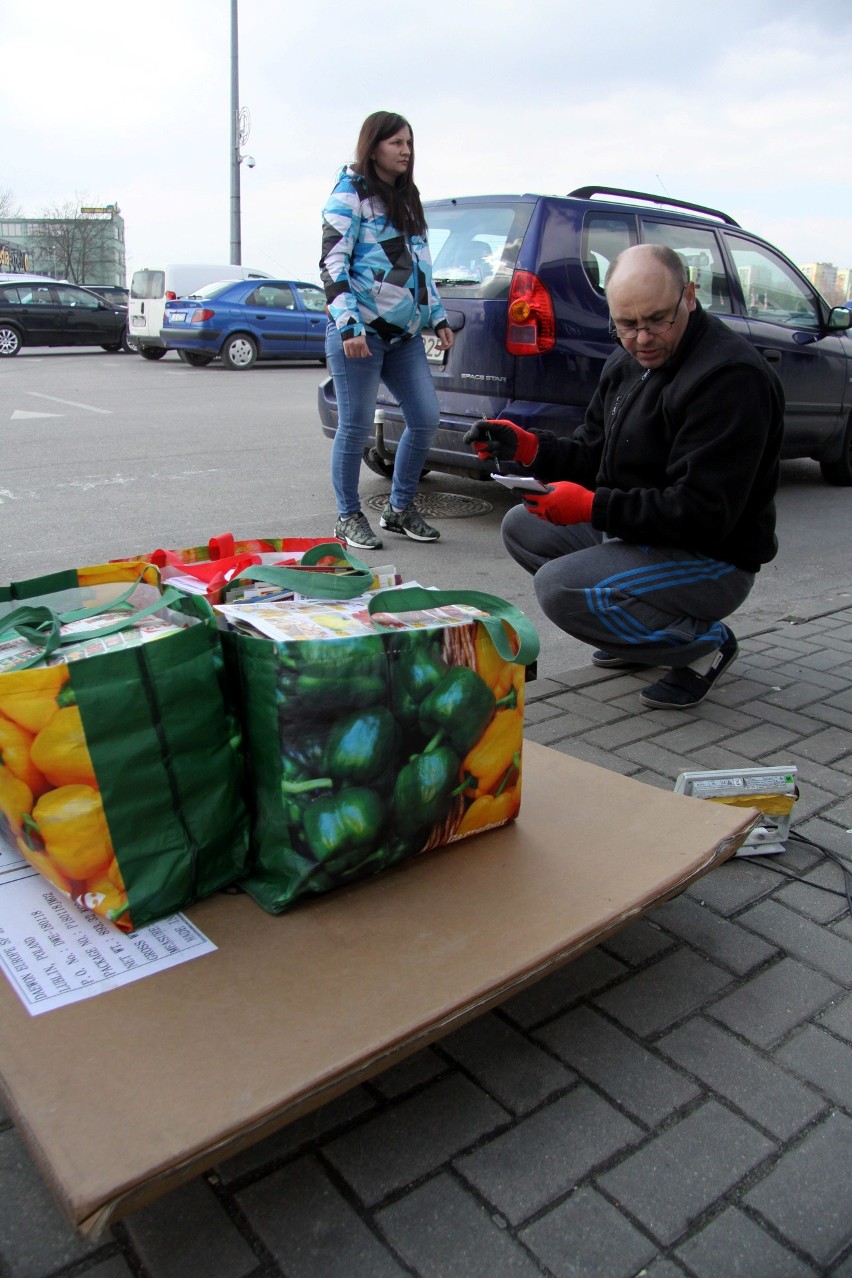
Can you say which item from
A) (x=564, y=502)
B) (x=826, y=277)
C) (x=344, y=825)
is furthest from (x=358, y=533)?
(x=826, y=277)

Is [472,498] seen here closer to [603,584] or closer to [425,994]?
[603,584]

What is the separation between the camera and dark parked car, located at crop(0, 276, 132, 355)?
730 inches

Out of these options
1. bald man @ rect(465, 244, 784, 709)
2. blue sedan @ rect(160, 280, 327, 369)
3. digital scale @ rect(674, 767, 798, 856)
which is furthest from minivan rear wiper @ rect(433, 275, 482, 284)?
blue sedan @ rect(160, 280, 327, 369)

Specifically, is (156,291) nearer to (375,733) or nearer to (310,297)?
(310,297)

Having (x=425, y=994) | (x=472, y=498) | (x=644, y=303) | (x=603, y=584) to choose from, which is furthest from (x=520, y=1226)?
(x=472, y=498)

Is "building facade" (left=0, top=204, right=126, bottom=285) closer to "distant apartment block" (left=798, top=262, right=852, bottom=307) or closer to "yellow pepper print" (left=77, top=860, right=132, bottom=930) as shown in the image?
"distant apartment block" (left=798, top=262, right=852, bottom=307)

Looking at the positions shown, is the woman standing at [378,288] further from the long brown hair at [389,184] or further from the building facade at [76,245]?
the building facade at [76,245]

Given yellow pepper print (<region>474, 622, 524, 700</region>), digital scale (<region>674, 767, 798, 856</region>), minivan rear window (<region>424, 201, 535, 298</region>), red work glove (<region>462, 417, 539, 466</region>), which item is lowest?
digital scale (<region>674, 767, 798, 856</region>)

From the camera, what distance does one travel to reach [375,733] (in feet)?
5.49

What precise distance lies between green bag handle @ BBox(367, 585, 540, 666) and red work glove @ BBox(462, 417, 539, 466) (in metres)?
1.38

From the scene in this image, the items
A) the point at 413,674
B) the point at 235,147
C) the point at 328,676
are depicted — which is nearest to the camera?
the point at 328,676

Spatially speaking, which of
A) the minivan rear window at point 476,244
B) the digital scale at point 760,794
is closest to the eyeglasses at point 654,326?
the digital scale at point 760,794

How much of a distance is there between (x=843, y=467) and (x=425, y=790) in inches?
261

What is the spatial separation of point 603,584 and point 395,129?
101 inches
